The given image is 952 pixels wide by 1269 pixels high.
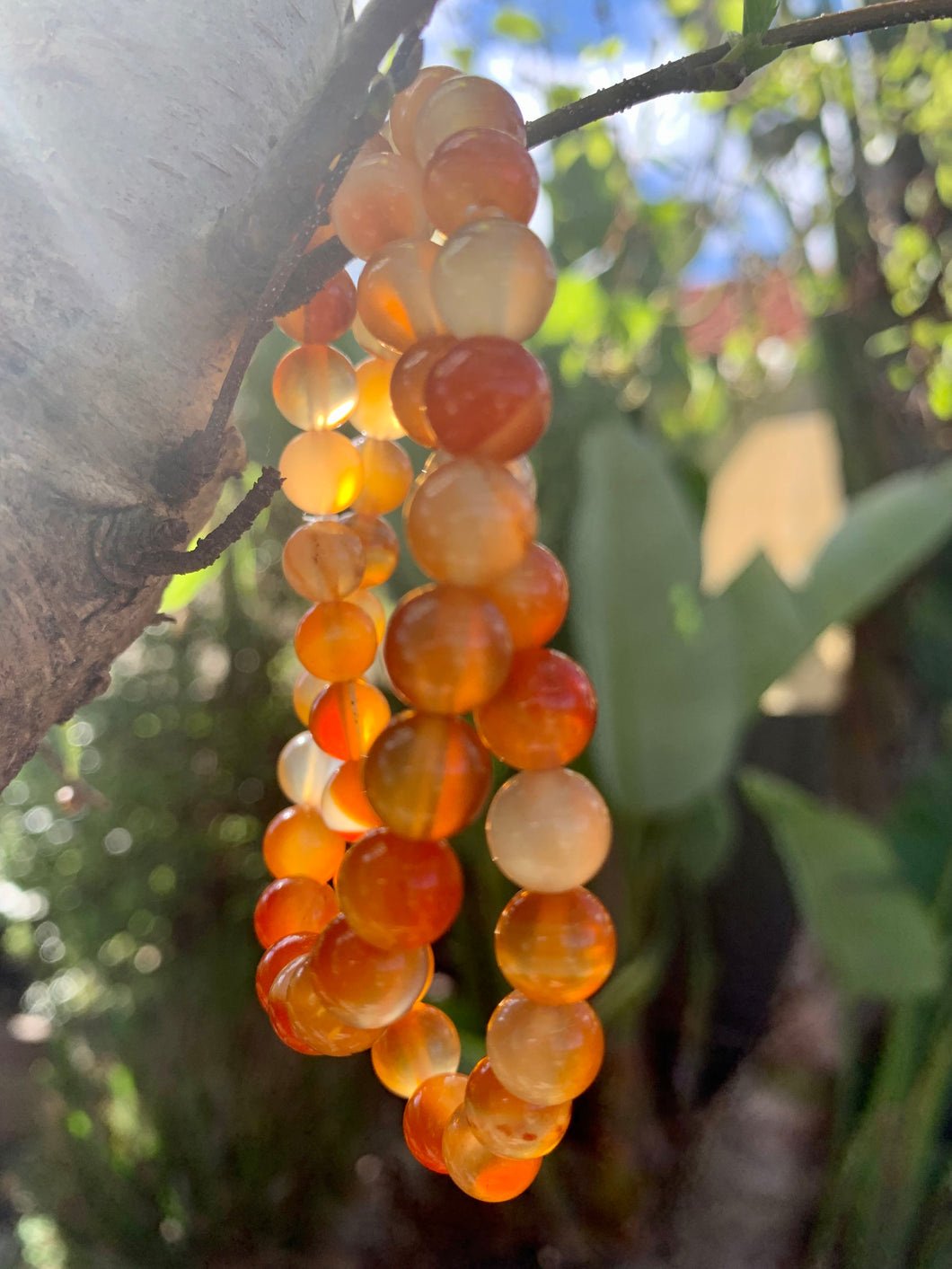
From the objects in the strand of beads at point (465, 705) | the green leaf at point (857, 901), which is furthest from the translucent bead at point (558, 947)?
the green leaf at point (857, 901)

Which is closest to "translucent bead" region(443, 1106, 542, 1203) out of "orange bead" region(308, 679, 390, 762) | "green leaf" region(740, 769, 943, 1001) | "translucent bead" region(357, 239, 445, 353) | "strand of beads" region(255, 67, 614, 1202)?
"strand of beads" region(255, 67, 614, 1202)

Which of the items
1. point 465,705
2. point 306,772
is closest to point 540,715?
point 465,705

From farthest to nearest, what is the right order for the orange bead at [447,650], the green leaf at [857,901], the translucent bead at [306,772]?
the green leaf at [857,901], the translucent bead at [306,772], the orange bead at [447,650]

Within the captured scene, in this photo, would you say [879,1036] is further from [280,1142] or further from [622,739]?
[280,1142]

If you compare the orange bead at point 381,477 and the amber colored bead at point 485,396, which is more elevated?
the amber colored bead at point 485,396

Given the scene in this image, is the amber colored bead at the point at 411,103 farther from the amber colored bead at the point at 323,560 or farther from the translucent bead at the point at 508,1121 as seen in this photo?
the translucent bead at the point at 508,1121

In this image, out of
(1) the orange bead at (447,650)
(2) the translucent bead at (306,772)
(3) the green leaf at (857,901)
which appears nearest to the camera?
(1) the orange bead at (447,650)
